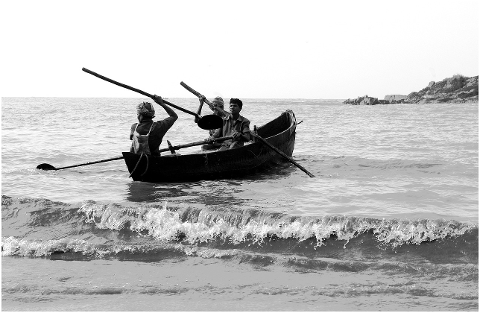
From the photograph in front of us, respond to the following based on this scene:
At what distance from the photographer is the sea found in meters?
4.58

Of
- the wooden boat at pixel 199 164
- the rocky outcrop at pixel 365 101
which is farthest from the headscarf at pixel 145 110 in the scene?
the rocky outcrop at pixel 365 101

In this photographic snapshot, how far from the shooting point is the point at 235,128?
10.7 metres

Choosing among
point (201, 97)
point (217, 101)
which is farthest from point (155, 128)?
point (201, 97)

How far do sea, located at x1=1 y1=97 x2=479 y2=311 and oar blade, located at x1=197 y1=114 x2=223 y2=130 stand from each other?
1.08 meters

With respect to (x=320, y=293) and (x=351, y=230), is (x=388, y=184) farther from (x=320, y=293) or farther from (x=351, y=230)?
(x=320, y=293)

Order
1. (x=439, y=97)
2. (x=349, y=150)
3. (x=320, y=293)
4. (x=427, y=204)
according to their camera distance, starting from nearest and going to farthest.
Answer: (x=320, y=293) → (x=427, y=204) → (x=349, y=150) → (x=439, y=97)

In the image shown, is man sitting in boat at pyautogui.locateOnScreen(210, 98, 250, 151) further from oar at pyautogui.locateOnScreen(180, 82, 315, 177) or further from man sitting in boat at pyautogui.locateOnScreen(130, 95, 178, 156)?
man sitting in boat at pyautogui.locateOnScreen(130, 95, 178, 156)

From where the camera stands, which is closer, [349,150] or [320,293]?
[320,293]

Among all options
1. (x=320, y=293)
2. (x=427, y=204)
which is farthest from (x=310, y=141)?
(x=320, y=293)

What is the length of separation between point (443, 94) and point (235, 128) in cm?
6218

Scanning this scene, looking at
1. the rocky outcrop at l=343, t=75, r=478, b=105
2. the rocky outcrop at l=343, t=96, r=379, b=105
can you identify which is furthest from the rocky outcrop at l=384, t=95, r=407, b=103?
the rocky outcrop at l=343, t=96, r=379, b=105

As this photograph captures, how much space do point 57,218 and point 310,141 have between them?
513 inches

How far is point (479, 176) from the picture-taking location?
10422 millimetres

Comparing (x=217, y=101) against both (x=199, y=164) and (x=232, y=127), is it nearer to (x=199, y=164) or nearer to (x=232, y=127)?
(x=232, y=127)
